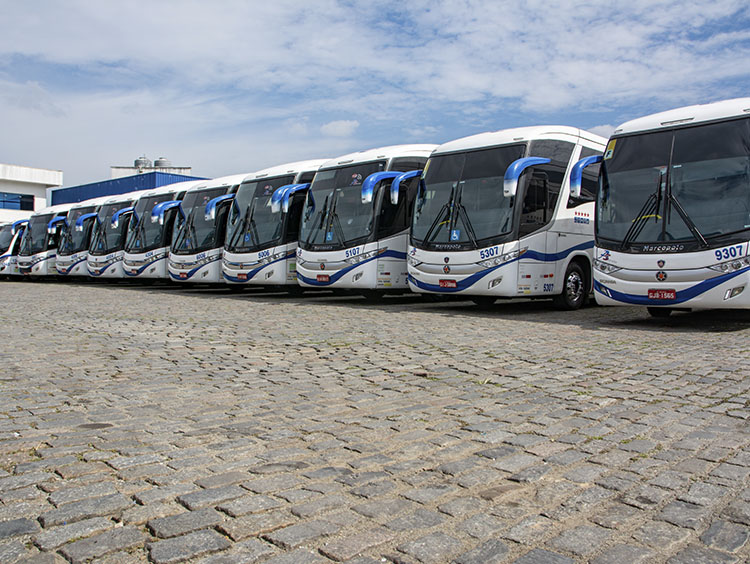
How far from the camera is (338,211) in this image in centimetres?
1642

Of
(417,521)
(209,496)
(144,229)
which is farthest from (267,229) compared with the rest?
(417,521)

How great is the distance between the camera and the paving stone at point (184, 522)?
2.86 meters

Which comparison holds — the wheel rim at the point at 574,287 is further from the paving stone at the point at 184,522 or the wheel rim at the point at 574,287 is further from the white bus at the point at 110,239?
the white bus at the point at 110,239

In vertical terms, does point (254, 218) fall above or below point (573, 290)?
above

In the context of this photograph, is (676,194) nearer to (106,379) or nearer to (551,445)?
(551,445)

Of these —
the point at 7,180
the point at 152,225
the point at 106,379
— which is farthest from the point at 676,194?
the point at 7,180

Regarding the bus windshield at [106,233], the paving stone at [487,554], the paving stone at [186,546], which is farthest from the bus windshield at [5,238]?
the paving stone at [487,554]

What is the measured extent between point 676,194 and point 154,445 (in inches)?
356

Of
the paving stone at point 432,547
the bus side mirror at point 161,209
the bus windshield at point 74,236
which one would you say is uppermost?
the bus side mirror at point 161,209

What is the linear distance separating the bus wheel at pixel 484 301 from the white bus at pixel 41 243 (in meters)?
21.3

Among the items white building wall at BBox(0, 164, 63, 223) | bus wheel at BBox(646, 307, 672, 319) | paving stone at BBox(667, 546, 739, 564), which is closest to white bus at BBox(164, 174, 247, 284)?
bus wheel at BBox(646, 307, 672, 319)

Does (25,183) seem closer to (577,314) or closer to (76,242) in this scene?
(76,242)

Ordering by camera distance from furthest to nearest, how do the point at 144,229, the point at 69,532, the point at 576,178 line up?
the point at 144,229 → the point at 576,178 → the point at 69,532

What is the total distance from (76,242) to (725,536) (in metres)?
29.2
